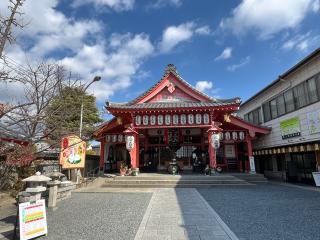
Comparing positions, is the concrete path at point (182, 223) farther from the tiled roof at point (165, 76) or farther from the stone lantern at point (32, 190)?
the tiled roof at point (165, 76)

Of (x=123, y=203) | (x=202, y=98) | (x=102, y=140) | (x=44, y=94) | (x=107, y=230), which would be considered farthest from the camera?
(x=102, y=140)

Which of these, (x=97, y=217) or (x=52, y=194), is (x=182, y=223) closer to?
(x=97, y=217)

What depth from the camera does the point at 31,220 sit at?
244 inches

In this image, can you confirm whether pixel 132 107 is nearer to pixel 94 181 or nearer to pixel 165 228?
pixel 94 181

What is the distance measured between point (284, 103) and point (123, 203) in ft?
47.1

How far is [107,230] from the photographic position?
6559 mm

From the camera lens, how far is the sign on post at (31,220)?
596 cm

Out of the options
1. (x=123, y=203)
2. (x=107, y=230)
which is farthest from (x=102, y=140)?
(x=107, y=230)

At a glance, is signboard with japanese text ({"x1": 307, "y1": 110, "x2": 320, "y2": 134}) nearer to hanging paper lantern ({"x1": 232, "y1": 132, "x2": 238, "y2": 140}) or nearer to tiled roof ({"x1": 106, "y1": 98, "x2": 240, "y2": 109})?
tiled roof ({"x1": 106, "y1": 98, "x2": 240, "y2": 109})

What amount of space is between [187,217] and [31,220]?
4.58 m

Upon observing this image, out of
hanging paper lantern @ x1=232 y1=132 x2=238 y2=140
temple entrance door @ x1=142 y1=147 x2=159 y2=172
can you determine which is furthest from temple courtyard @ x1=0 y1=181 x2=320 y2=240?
temple entrance door @ x1=142 y1=147 x2=159 y2=172

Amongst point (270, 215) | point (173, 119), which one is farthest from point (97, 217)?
point (173, 119)

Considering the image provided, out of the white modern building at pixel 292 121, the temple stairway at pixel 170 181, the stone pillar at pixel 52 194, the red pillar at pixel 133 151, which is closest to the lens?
the stone pillar at pixel 52 194

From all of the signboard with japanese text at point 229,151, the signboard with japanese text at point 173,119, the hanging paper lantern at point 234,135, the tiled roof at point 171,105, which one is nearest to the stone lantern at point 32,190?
the tiled roof at point 171,105
